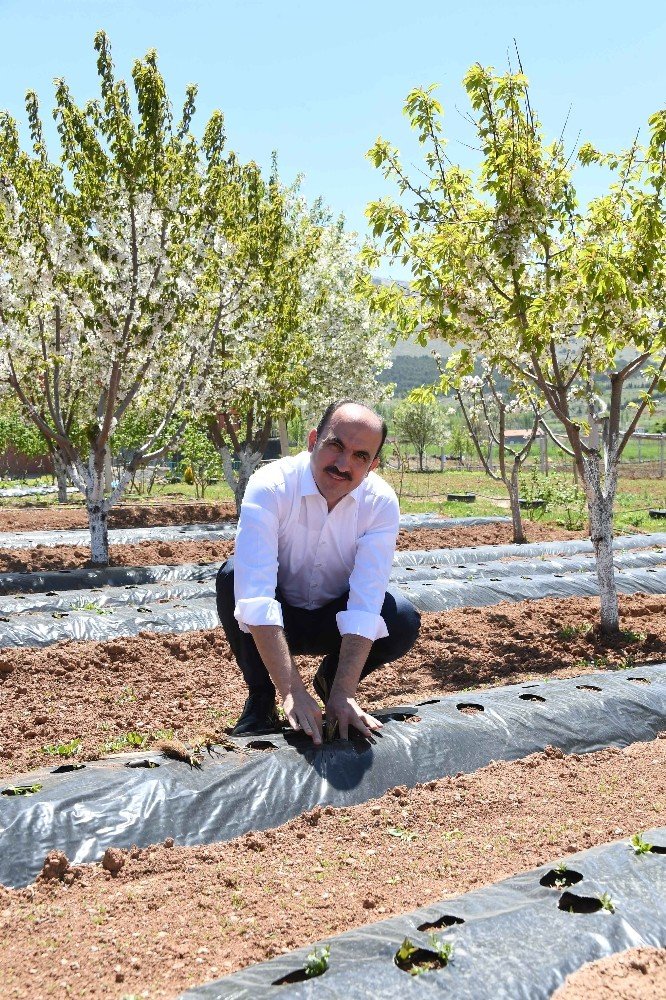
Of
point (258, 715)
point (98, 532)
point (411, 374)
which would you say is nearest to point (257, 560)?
point (258, 715)

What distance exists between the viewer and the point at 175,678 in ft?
17.8

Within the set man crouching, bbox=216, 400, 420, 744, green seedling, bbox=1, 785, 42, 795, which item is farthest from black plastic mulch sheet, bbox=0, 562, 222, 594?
green seedling, bbox=1, 785, 42, 795

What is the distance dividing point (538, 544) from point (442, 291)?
6277 mm

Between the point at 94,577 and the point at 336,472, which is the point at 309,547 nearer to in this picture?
the point at 336,472

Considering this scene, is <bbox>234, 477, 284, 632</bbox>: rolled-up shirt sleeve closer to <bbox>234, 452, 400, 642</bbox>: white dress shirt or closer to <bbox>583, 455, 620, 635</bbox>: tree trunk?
<bbox>234, 452, 400, 642</bbox>: white dress shirt

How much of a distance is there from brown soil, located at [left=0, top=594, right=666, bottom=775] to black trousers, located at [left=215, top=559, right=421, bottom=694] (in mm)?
499

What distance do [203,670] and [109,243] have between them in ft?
16.8

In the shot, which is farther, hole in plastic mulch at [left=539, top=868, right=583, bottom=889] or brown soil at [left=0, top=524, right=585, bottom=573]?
brown soil at [left=0, top=524, right=585, bottom=573]

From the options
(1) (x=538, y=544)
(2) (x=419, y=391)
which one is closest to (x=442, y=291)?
(2) (x=419, y=391)

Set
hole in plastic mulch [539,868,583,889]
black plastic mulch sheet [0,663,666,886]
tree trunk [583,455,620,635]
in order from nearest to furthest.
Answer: hole in plastic mulch [539,868,583,889]
black plastic mulch sheet [0,663,666,886]
tree trunk [583,455,620,635]

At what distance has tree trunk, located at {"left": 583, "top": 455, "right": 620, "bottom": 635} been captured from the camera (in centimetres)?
664

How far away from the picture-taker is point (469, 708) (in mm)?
3834

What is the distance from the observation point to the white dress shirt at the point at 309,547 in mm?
3115

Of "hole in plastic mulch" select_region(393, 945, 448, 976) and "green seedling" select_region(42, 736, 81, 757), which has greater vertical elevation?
"hole in plastic mulch" select_region(393, 945, 448, 976)
